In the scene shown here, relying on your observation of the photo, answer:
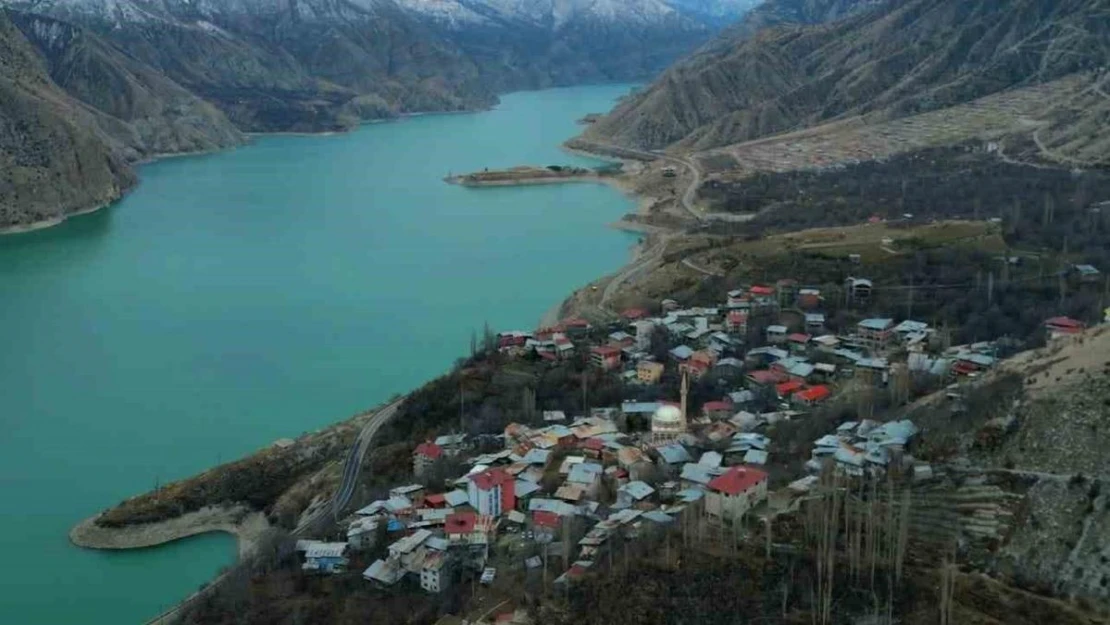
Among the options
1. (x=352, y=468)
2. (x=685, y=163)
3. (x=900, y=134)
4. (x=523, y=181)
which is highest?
(x=900, y=134)

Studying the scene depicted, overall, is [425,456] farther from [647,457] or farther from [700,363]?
[700,363]

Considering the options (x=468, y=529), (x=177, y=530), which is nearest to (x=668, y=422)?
(x=468, y=529)

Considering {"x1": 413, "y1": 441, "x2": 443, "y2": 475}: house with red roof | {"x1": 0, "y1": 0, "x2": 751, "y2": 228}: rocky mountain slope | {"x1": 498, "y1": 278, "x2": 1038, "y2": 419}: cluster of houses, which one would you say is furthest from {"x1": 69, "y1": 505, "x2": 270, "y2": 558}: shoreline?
{"x1": 0, "y1": 0, "x2": 751, "y2": 228}: rocky mountain slope

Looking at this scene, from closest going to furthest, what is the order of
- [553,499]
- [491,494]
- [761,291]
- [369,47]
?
[491,494] < [553,499] < [761,291] < [369,47]

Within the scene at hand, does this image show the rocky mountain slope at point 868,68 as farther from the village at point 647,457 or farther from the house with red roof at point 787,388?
the house with red roof at point 787,388

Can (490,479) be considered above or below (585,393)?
above

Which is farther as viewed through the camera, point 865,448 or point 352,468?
point 352,468
